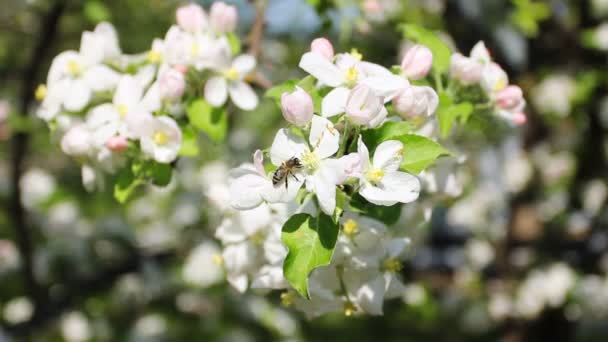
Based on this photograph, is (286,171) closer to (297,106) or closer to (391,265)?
(297,106)

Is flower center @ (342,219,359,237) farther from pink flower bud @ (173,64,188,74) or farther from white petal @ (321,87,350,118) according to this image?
pink flower bud @ (173,64,188,74)

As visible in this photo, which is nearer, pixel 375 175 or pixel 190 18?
pixel 375 175

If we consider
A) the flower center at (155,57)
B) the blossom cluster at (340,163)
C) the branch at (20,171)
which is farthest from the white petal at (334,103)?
the branch at (20,171)

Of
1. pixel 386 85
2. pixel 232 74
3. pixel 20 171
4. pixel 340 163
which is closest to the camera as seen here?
pixel 340 163

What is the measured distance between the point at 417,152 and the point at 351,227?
7.4 inches

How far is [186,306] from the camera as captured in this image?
4.34m

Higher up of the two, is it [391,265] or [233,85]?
[233,85]

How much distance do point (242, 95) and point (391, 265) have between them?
45cm

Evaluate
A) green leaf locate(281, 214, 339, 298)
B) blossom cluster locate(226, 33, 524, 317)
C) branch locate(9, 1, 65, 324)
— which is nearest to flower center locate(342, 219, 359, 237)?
blossom cluster locate(226, 33, 524, 317)

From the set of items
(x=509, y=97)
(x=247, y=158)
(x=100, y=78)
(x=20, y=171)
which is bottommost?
(x=247, y=158)

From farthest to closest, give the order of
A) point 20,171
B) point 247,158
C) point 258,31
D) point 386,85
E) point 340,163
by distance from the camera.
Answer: point 247,158, point 20,171, point 258,31, point 386,85, point 340,163

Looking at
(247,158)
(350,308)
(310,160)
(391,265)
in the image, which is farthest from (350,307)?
(247,158)

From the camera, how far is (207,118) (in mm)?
1390

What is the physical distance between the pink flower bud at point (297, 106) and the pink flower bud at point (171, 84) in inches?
13.4
